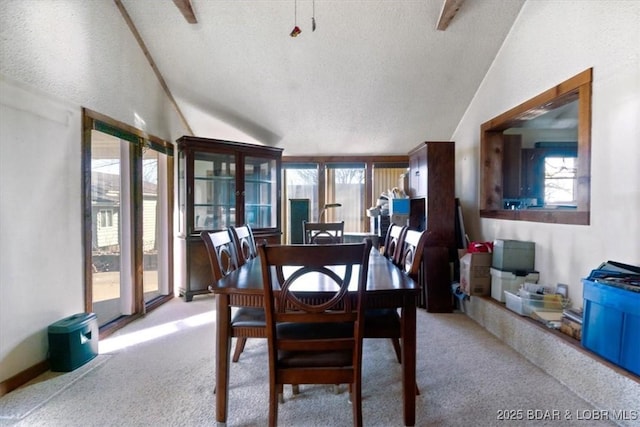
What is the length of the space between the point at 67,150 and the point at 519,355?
360 centimetres

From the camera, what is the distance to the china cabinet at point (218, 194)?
11.9 ft

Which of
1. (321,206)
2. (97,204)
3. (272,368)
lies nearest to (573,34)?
(272,368)

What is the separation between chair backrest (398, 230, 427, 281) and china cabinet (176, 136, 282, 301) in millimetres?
2297

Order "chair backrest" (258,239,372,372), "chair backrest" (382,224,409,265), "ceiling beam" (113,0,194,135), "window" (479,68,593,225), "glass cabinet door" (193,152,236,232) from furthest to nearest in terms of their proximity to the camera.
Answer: "glass cabinet door" (193,152,236,232)
"ceiling beam" (113,0,194,135)
"window" (479,68,593,225)
"chair backrest" (382,224,409,265)
"chair backrest" (258,239,372,372)

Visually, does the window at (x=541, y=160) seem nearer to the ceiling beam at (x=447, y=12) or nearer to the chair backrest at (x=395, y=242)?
the ceiling beam at (x=447, y=12)

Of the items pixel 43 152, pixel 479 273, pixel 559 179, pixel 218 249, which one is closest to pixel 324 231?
pixel 218 249

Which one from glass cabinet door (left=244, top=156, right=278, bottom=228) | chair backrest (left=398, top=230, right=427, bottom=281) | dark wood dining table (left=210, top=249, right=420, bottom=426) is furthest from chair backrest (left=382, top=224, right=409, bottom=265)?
glass cabinet door (left=244, top=156, right=278, bottom=228)

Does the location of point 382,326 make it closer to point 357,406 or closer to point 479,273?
point 357,406

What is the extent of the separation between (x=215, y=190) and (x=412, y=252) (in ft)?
9.10

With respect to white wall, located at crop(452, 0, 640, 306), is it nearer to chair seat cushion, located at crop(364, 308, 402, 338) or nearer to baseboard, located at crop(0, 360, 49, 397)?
chair seat cushion, located at crop(364, 308, 402, 338)

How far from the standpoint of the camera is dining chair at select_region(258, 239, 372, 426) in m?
1.24

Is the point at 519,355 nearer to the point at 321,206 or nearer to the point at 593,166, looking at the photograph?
the point at 593,166

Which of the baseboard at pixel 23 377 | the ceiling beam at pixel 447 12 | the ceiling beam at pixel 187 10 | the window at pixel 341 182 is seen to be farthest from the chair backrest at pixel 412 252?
the window at pixel 341 182

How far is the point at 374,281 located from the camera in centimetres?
151
